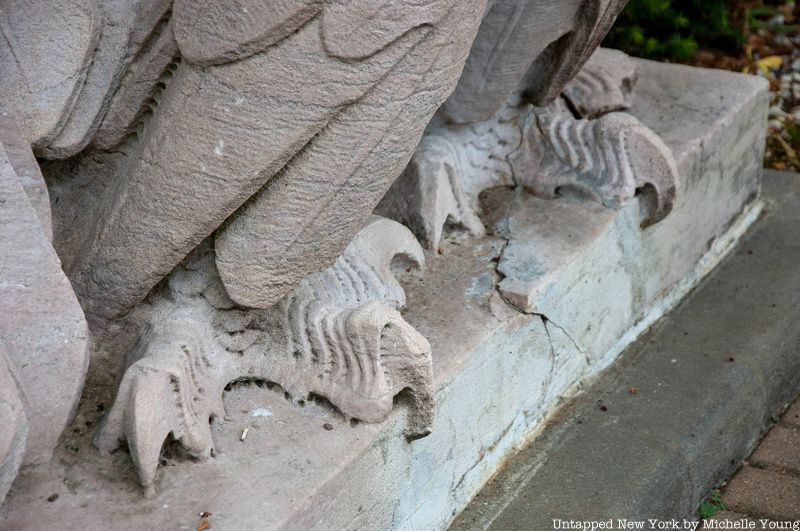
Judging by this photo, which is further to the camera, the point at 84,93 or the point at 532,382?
the point at 532,382

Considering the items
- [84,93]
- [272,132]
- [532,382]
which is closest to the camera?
[272,132]

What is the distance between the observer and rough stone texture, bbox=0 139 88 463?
153cm

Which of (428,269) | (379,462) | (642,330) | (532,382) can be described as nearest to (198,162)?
(379,462)

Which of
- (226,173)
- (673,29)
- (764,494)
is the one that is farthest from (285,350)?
(673,29)

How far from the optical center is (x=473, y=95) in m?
2.31

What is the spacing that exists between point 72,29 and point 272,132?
340 mm

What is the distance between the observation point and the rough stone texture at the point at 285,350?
5.64ft

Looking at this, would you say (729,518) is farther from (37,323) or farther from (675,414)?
(37,323)

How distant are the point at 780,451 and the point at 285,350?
110 cm

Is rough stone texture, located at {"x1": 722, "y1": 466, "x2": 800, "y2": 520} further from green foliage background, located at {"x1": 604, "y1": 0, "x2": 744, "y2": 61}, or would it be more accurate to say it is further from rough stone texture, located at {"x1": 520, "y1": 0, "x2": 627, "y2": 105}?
green foliage background, located at {"x1": 604, "y1": 0, "x2": 744, "y2": 61}

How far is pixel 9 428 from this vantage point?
144 centimetres

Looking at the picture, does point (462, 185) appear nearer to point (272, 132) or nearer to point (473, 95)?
point (473, 95)

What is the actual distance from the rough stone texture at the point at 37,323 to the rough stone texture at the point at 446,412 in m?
0.11

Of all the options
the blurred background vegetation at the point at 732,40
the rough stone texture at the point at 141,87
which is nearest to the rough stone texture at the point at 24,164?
the rough stone texture at the point at 141,87
